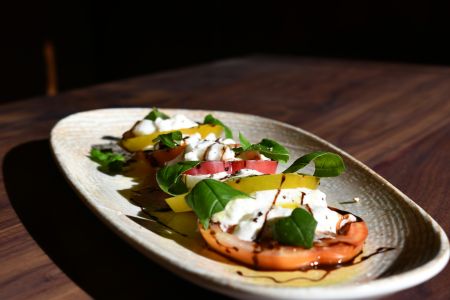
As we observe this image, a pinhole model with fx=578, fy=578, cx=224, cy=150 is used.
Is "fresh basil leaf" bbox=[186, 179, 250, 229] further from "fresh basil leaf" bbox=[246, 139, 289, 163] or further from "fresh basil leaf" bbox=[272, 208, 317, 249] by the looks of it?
"fresh basil leaf" bbox=[246, 139, 289, 163]

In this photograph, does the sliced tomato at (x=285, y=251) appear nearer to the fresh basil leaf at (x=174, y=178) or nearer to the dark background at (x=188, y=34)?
the fresh basil leaf at (x=174, y=178)

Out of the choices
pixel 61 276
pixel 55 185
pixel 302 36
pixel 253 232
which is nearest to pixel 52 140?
pixel 55 185

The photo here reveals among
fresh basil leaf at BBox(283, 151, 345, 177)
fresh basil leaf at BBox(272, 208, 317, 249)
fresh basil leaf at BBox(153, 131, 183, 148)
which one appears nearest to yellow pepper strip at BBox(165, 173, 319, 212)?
fresh basil leaf at BBox(283, 151, 345, 177)

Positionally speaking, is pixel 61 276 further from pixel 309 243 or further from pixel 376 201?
pixel 376 201

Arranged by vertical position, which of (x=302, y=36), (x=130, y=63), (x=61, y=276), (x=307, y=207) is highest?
(x=307, y=207)

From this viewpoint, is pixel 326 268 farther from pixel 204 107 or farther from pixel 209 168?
pixel 204 107

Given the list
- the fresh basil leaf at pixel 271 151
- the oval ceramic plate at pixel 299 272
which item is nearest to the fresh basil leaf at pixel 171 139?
the oval ceramic plate at pixel 299 272
